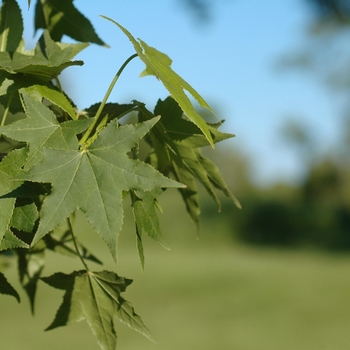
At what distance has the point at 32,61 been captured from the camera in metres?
→ 0.72

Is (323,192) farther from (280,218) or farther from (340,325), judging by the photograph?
(340,325)

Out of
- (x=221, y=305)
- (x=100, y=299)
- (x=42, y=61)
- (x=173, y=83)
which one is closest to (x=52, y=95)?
(x=42, y=61)

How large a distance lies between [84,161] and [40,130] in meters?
0.07

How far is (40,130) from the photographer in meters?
0.65

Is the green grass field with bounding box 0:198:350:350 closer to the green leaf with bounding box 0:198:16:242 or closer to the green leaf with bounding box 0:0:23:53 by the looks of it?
the green leaf with bounding box 0:0:23:53

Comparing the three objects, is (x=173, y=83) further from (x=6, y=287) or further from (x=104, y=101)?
(x=6, y=287)

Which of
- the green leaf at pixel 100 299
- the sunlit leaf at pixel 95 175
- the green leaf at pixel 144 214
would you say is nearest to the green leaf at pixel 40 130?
the sunlit leaf at pixel 95 175

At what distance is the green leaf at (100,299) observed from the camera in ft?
2.68

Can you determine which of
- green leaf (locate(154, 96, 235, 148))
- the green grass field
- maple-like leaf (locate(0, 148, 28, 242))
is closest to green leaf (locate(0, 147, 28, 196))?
maple-like leaf (locate(0, 148, 28, 242))

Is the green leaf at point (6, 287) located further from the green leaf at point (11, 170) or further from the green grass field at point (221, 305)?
the green grass field at point (221, 305)

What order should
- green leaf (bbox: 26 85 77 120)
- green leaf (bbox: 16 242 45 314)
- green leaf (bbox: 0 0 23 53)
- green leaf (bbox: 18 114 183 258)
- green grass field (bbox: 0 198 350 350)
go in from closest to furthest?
1. green leaf (bbox: 18 114 183 258)
2. green leaf (bbox: 26 85 77 120)
3. green leaf (bbox: 0 0 23 53)
4. green leaf (bbox: 16 242 45 314)
5. green grass field (bbox: 0 198 350 350)

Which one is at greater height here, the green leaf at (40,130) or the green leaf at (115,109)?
the green leaf at (115,109)

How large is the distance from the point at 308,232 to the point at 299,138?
33.3 feet

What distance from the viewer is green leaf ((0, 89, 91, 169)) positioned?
63cm
